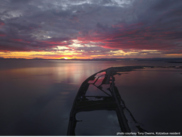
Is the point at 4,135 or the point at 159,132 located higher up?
the point at 159,132

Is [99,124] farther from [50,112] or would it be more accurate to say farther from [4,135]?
[4,135]

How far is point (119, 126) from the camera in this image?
30.1 feet

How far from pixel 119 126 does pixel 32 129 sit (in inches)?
294

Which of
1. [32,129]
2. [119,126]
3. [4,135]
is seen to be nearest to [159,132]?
[119,126]

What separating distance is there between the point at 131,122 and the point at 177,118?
459 centimetres

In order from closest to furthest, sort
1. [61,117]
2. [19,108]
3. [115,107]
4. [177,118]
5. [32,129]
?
[32,129] < [177,118] < [61,117] < [115,107] < [19,108]

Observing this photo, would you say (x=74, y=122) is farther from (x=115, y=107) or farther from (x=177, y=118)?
(x=177, y=118)

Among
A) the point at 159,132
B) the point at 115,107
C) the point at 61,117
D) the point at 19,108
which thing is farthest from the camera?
the point at 19,108

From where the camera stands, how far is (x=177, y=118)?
10016mm

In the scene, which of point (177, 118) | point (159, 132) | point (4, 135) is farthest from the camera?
point (177, 118)

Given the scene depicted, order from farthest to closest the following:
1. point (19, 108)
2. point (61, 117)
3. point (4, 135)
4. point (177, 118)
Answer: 1. point (19, 108)
2. point (61, 117)
3. point (177, 118)
4. point (4, 135)

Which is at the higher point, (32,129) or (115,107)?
(115,107)

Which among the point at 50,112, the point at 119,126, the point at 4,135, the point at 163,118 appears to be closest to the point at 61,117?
the point at 50,112

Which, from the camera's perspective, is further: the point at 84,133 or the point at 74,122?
the point at 74,122
